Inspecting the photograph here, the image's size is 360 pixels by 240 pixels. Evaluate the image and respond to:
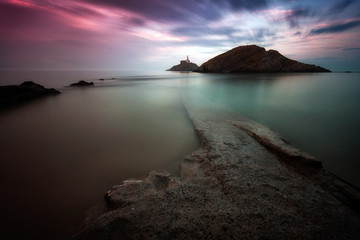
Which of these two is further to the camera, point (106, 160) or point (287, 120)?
point (287, 120)

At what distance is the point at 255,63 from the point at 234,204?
92.0 metres

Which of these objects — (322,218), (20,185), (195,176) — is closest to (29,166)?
(20,185)

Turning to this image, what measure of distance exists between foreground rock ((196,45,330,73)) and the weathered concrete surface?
88.6 metres

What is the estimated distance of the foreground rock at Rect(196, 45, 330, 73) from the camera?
76.7m

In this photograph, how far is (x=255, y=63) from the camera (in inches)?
3100

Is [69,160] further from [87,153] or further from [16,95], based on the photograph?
[16,95]

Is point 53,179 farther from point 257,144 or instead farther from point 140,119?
point 257,144

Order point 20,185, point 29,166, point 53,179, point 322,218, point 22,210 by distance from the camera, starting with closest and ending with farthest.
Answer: point 322,218
point 22,210
point 20,185
point 53,179
point 29,166

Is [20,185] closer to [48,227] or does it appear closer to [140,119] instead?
[48,227]

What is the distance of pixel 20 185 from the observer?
3004 mm

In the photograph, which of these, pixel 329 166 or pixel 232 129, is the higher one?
pixel 232 129

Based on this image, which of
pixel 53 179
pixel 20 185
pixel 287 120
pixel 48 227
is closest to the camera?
pixel 48 227

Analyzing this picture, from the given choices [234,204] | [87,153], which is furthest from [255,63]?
[234,204]

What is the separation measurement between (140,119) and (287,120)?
7415 millimetres
